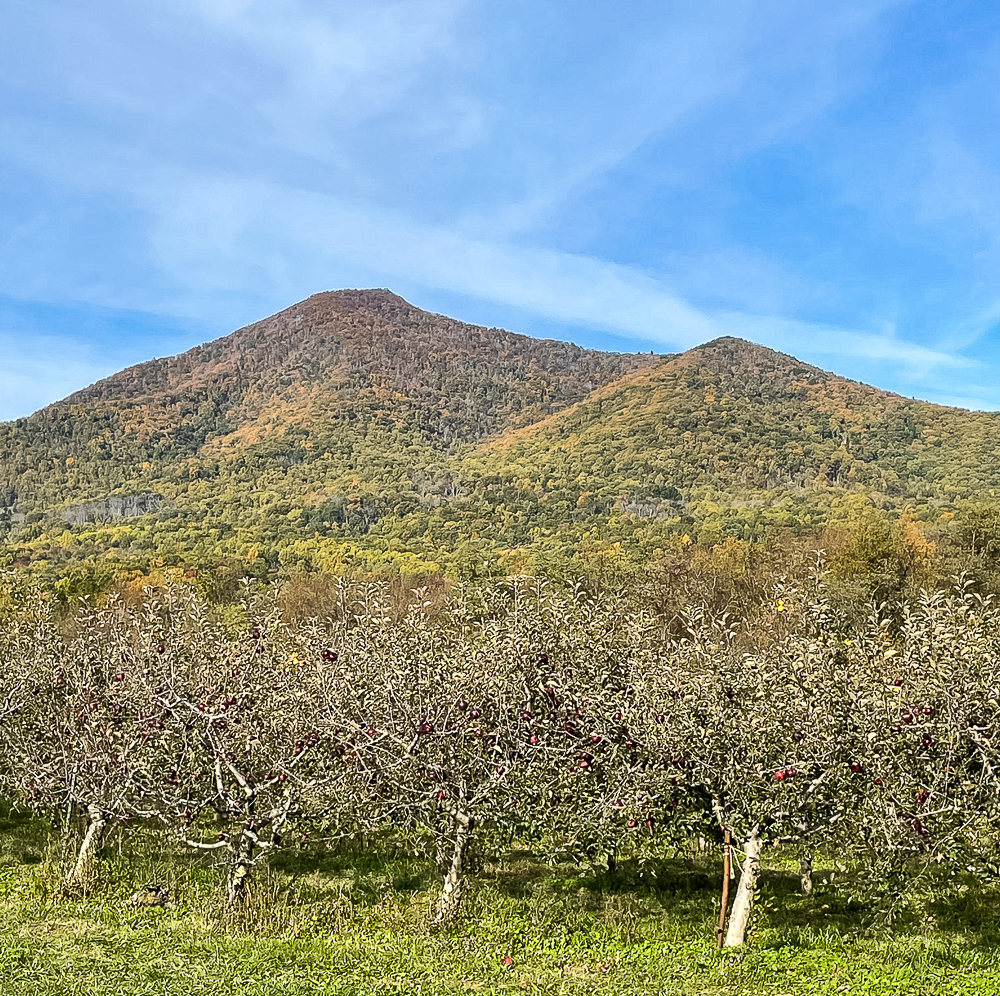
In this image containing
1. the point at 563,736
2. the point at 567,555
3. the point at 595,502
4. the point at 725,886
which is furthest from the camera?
the point at 595,502

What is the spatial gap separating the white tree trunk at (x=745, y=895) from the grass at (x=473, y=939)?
0.29 m

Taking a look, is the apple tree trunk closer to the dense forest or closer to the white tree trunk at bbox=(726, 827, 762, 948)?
the white tree trunk at bbox=(726, 827, 762, 948)

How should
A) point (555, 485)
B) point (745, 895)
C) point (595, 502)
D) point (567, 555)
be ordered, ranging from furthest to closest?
point (555, 485), point (595, 502), point (567, 555), point (745, 895)

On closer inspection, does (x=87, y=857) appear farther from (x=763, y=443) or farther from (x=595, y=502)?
(x=763, y=443)

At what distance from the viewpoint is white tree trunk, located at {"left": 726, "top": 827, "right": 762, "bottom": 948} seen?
35.1ft

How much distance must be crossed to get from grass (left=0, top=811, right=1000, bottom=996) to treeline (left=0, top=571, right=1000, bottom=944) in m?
0.75

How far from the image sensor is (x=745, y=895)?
10867mm

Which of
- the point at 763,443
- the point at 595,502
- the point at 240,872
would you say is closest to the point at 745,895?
the point at 240,872

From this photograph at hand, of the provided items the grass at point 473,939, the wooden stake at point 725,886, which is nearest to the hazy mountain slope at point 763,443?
the grass at point 473,939

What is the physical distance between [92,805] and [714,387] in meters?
194

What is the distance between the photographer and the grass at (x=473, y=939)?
31.5 feet

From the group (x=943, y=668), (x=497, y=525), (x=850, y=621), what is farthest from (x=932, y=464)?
(x=943, y=668)

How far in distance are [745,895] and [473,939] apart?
12.4 feet

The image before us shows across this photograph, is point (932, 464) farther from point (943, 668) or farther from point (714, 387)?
point (943, 668)
